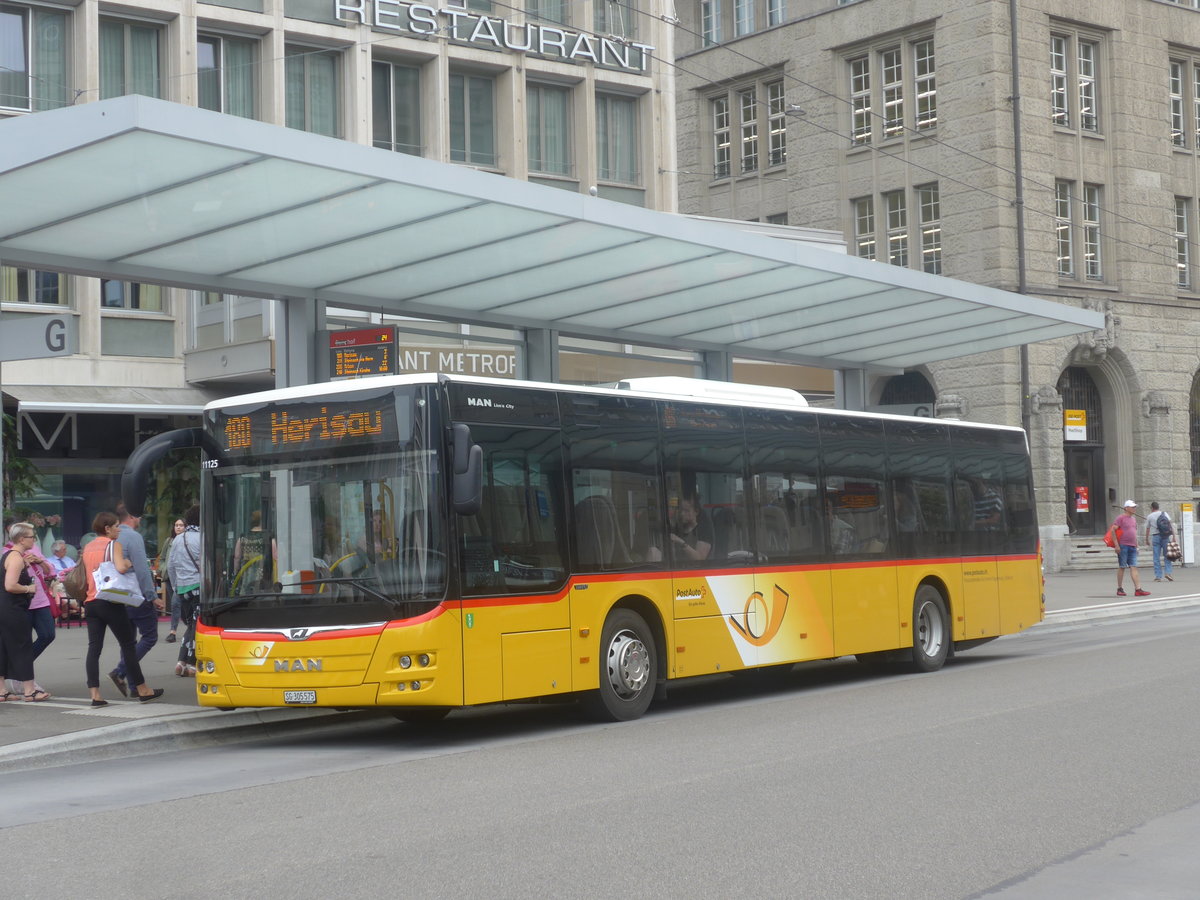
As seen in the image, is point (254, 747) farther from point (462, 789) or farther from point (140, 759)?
point (462, 789)

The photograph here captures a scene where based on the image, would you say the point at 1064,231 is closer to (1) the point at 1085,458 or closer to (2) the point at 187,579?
(1) the point at 1085,458

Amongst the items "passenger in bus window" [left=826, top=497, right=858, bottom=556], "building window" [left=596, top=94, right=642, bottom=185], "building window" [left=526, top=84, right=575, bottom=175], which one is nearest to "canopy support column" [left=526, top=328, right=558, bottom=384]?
"passenger in bus window" [left=826, top=497, right=858, bottom=556]

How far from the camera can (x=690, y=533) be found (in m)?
13.4

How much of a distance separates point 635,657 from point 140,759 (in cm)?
393

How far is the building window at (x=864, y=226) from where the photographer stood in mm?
40750

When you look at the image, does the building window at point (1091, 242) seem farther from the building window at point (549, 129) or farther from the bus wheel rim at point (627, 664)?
the bus wheel rim at point (627, 664)

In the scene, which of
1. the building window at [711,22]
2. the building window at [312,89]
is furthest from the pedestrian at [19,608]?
the building window at [711,22]

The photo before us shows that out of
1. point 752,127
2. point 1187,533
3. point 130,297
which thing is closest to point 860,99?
point 752,127

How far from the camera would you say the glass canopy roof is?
11.0 m

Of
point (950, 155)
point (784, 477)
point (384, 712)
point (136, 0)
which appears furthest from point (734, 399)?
point (950, 155)

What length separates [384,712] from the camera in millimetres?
13531

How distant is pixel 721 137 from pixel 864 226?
575 cm

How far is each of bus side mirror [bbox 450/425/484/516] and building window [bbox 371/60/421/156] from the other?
18197 mm

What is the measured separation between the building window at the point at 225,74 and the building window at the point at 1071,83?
842 inches
